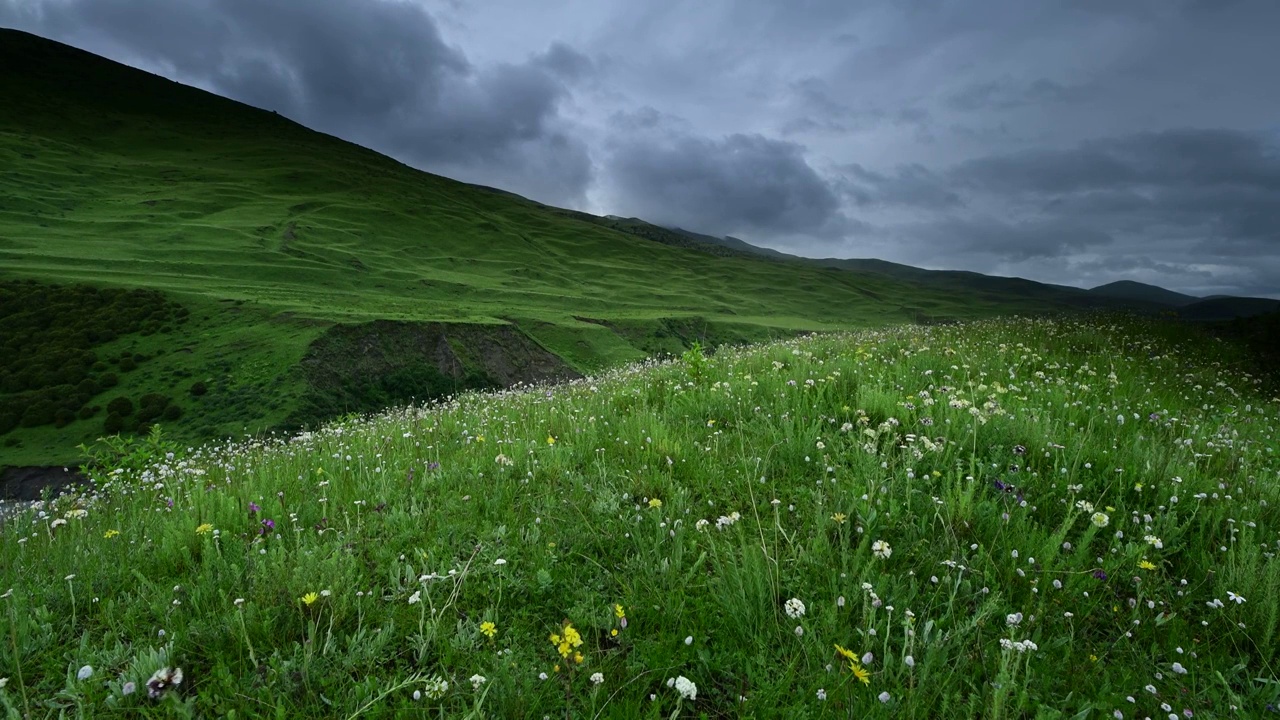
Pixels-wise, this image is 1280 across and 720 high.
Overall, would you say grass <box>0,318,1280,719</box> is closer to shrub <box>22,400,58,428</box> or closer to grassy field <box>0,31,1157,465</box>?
grassy field <box>0,31,1157,465</box>

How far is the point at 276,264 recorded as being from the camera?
230 feet

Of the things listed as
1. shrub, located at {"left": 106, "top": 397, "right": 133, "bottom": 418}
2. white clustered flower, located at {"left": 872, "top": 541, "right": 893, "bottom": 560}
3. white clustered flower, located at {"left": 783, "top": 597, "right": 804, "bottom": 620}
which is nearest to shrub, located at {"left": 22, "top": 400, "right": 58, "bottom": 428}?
shrub, located at {"left": 106, "top": 397, "right": 133, "bottom": 418}

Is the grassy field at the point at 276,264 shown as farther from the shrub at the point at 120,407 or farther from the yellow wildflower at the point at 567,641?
the yellow wildflower at the point at 567,641

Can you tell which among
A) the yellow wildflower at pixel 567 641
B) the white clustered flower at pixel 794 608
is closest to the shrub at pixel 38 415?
the yellow wildflower at pixel 567 641

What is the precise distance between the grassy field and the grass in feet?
103

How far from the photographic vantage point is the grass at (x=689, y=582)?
99.8 inches

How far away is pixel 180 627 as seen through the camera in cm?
288

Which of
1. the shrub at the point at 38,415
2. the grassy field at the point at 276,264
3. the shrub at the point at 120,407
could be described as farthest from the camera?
the grassy field at the point at 276,264

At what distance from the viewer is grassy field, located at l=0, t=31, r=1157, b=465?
35.4 meters

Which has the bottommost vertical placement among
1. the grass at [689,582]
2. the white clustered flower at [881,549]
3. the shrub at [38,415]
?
the shrub at [38,415]

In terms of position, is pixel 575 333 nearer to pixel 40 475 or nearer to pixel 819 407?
pixel 40 475

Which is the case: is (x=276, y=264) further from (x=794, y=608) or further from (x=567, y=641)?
(x=794, y=608)

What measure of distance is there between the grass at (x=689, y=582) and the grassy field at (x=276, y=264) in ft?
103

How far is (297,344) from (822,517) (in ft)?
131
